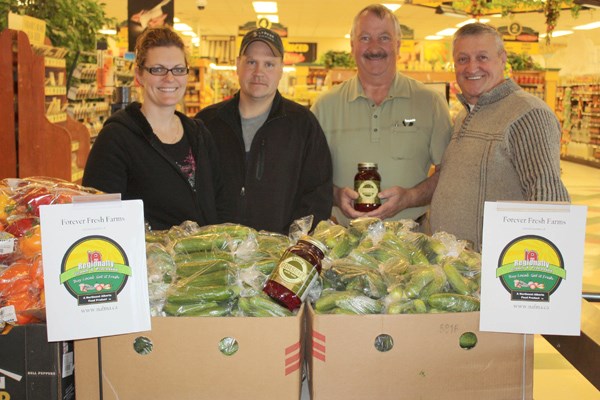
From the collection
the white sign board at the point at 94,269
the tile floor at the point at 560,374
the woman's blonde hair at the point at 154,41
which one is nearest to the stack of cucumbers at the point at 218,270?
the white sign board at the point at 94,269

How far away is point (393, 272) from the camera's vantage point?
1.73 m

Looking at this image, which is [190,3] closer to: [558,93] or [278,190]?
[558,93]

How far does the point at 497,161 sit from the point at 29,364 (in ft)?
6.78

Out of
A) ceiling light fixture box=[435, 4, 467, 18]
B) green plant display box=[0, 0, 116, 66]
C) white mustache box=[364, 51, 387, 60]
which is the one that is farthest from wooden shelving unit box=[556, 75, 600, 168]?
white mustache box=[364, 51, 387, 60]

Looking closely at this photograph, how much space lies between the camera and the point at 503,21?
19.2 m

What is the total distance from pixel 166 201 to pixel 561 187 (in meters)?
1.62

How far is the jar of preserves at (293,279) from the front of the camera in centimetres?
154

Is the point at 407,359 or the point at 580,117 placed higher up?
the point at 580,117

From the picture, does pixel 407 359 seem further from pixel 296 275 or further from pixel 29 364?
pixel 29 364

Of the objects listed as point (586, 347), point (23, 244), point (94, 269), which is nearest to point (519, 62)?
point (586, 347)

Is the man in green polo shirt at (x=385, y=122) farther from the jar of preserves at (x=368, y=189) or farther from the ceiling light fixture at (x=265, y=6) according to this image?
the ceiling light fixture at (x=265, y=6)

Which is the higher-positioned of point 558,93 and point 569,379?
point 558,93

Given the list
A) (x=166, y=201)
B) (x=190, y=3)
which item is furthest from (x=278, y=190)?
(x=190, y=3)

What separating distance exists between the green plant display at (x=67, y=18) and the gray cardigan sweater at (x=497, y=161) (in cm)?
448
